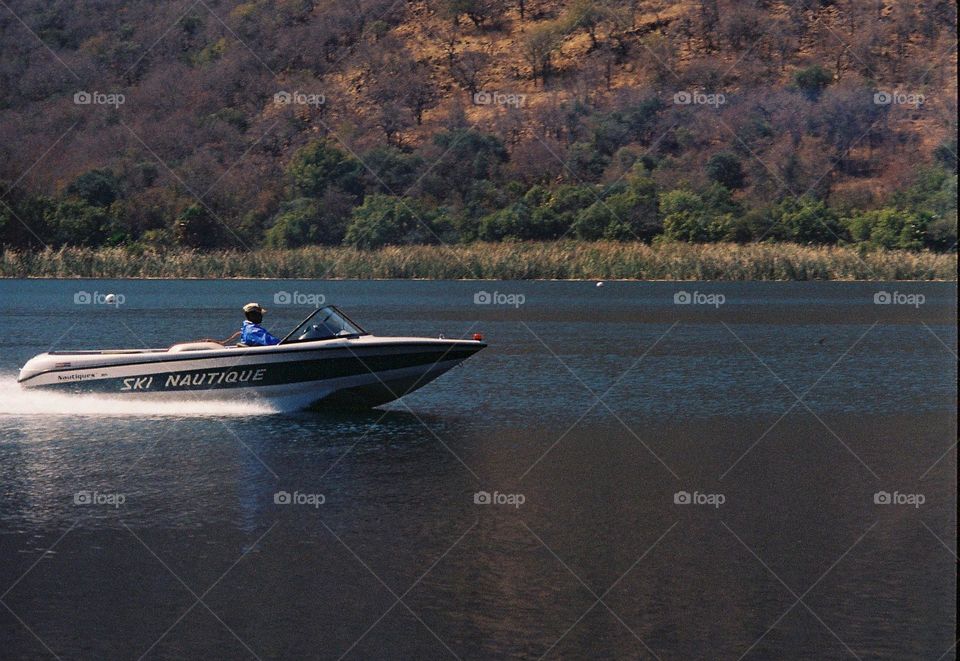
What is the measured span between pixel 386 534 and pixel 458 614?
350 centimetres

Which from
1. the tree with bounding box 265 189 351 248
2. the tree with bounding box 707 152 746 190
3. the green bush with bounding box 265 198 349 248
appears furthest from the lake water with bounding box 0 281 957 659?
the tree with bounding box 707 152 746 190

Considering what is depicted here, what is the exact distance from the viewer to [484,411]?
29984 millimetres

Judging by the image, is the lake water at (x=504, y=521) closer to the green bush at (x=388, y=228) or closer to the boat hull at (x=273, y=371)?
the boat hull at (x=273, y=371)

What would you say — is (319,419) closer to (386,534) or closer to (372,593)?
(386,534)

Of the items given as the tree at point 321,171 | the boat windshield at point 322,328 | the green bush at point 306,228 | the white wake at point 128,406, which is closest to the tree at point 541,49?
the tree at point 321,171

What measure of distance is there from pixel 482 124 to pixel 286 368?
418ft

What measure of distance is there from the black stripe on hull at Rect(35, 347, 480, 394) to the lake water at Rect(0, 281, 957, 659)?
75cm

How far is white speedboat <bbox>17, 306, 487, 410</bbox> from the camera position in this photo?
27.1 metres

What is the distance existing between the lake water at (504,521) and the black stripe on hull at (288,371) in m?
0.75

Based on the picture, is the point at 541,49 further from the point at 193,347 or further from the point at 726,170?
the point at 193,347

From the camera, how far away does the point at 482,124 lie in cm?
15262

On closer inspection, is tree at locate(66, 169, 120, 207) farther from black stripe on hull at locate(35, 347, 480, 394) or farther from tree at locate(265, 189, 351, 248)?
black stripe on hull at locate(35, 347, 480, 394)

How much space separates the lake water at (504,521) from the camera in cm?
1447

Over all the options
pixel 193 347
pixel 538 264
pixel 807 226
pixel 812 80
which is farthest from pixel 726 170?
pixel 193 347
